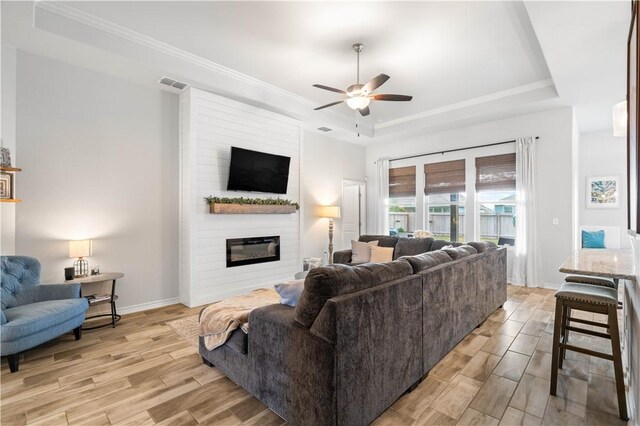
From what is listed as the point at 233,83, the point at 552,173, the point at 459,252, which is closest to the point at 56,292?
the point at 233,83

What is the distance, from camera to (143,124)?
4082mm

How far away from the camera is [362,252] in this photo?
509cm

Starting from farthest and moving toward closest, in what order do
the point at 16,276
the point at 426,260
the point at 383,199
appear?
the point at 383,199 < the point at 16,276 < the point at 426,260

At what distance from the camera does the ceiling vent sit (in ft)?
12.7

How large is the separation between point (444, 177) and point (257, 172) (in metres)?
3.94

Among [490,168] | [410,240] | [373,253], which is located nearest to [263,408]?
[373,253]

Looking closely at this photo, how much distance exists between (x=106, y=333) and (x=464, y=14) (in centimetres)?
502

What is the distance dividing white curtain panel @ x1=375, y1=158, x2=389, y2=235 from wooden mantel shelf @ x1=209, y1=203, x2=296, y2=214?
8.63 feet

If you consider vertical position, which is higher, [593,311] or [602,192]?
[602,192]

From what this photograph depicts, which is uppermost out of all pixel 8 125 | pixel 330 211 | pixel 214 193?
pixel 8 125

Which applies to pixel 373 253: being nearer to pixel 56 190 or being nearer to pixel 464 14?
pixel 464 14

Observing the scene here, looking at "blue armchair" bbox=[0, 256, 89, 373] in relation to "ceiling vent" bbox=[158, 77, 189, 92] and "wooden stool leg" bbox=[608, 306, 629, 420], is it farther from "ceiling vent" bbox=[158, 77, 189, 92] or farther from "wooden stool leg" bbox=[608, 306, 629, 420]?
"wooden stool leg" bbox=[608, 306, 629, 420]

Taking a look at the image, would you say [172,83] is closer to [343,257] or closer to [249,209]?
[249,209]

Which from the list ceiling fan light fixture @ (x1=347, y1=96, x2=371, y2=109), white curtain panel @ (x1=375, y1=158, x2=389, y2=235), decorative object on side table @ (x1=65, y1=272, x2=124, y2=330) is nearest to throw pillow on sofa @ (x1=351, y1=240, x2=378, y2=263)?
white curtain panel @ (x1=375, y1=158, x2=389, y2=235)
